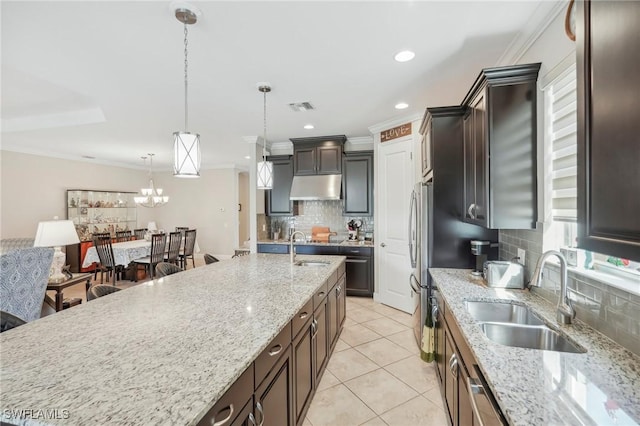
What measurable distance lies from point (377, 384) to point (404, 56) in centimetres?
266

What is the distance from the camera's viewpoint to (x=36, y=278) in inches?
99.7

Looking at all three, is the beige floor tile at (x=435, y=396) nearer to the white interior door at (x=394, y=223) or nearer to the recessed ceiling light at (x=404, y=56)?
the white interior door at (x=394, y=223)

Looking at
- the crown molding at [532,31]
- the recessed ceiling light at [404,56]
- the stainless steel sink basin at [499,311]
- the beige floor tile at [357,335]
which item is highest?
the recessed ceiling light at [404,56]

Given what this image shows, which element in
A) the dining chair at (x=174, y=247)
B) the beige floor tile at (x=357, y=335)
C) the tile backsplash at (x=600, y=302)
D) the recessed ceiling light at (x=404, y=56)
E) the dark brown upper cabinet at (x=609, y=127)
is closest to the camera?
the dark brown upper cabinet at (x=609, y=127)

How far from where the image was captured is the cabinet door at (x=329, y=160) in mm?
4766

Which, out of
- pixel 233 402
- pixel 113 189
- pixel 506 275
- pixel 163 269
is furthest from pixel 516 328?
pixel 113 189

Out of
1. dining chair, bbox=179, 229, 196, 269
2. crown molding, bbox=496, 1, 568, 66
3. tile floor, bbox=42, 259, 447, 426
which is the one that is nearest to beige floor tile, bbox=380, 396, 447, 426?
tile floor, bbox=42, 259, 447, 426

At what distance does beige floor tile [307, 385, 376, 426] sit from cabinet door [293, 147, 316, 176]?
3.40 metres

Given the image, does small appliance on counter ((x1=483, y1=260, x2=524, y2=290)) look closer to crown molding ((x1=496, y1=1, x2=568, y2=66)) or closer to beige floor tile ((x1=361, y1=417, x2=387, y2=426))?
beige floor tile ((x1=361, y1=417, x2=387, y2=426))

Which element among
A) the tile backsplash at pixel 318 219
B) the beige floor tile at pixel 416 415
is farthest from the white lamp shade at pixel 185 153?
the tile backsplash at pixel 318 219

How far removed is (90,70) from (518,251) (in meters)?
3.80

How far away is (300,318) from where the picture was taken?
1.73m

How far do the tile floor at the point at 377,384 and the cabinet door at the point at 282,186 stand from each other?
2404 millimetres

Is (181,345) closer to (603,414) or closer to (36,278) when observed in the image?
(603,414)
